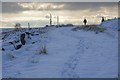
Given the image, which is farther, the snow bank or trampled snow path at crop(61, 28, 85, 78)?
the snow bank

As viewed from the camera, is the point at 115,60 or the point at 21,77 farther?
the point at 115,60

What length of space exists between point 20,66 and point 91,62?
9.31ft

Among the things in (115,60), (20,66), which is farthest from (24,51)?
(115,60)

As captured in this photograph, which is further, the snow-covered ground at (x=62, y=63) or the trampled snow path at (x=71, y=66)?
the snow-covered ground at (x=62, y=63)

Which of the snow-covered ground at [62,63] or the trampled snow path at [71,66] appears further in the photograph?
the snow-covered ground at [62,63]

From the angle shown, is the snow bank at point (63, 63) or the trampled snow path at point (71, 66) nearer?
the trampled snow path at point (71, 66)

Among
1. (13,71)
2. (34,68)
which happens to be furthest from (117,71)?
(13,71)

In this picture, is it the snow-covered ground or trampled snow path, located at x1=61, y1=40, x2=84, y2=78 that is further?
the snow-covered ground

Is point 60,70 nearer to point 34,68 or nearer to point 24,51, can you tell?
point 34,68

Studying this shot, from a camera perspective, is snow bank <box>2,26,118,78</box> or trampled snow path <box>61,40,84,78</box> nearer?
trampled snow path <box>61,40,84,78</box>

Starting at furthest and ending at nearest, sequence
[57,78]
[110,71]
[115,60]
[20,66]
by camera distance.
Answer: [115,60] < [20,66] < [110,71] < [57,78]

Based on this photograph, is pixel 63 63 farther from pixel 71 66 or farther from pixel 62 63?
pixel 71 66

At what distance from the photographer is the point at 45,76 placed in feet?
35.3

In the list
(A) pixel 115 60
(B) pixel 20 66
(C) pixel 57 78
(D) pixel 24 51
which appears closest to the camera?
(C) pixel 57 78
